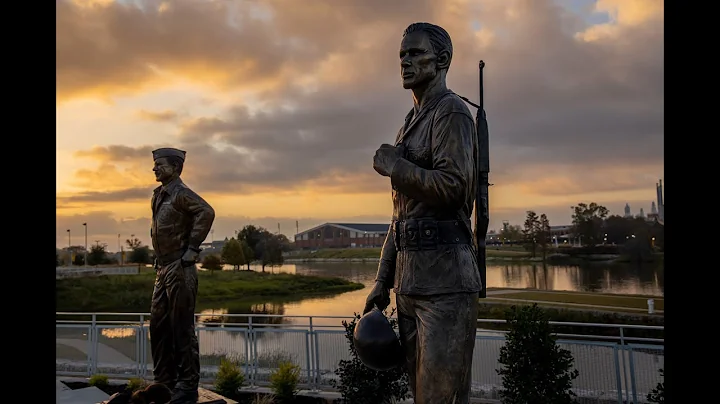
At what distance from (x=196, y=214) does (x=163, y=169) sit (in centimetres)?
65

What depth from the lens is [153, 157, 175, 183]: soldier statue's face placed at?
619 centimetres

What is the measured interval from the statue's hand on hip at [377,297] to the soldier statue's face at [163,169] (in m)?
3.84

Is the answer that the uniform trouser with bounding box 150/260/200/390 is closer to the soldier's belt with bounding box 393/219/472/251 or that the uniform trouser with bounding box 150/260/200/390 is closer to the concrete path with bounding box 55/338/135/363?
the soldier's belt with bounding box 393/219/472/251

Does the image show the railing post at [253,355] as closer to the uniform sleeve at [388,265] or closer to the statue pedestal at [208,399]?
the statue pedestal at [208,399]

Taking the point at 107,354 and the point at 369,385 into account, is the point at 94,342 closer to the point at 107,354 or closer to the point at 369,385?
the point at 107,354

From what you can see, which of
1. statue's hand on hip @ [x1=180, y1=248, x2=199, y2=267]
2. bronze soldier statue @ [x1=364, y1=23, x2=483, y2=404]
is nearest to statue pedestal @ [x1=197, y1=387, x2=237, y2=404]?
statue's hand on hip @ [x1=180, y1=248, x2=199, y2=267]

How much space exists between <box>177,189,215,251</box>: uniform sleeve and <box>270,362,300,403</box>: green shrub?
329 centimetres

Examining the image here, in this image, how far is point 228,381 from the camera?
339 inches

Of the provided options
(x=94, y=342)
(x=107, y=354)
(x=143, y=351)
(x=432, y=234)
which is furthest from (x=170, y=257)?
(x=107, y=354)

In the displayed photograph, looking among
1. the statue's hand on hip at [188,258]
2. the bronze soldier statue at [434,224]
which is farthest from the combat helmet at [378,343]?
the statue's hand on hip at [188,258]

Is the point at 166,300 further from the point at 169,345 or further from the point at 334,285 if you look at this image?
the point at 334,285

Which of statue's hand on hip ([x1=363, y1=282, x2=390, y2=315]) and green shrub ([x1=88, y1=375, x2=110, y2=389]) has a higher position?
statue's hand on hip ([x1=363, y1=282, x2=390, y2=315])
